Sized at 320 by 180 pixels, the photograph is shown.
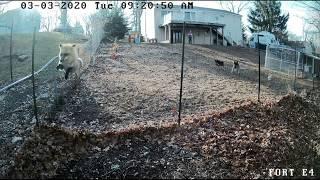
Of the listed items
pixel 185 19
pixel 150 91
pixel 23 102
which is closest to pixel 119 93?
pixel 150 91

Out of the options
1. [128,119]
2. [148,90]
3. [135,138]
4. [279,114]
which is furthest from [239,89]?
[135,138]

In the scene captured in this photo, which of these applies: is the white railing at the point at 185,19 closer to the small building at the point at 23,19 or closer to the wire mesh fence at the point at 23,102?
the small building at the point at 23,19

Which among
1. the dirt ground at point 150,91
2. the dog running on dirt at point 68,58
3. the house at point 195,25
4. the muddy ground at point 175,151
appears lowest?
the muddy ground at point 175,151

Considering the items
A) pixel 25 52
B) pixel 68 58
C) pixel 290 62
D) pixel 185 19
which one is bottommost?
pixel 290 62

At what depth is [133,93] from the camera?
12328mm

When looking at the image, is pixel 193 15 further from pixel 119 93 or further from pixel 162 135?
pixel 162 135

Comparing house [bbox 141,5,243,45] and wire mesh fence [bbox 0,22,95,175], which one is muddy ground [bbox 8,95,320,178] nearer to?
wire mesh fence [bbox 0,22,95,175]

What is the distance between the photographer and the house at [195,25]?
37438 mm

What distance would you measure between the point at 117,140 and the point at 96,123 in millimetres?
1439

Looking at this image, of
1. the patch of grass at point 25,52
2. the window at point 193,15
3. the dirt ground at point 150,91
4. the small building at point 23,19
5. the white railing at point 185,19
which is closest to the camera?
the dirt ground at point 150,91

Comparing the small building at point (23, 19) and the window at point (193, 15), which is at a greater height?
the window at point (193, 15)

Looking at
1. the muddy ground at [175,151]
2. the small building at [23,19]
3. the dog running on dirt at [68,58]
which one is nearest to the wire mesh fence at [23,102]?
the dog running on dirt at [68,58]

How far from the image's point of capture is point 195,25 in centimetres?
3788

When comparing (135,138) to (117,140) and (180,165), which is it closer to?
(117,140)
